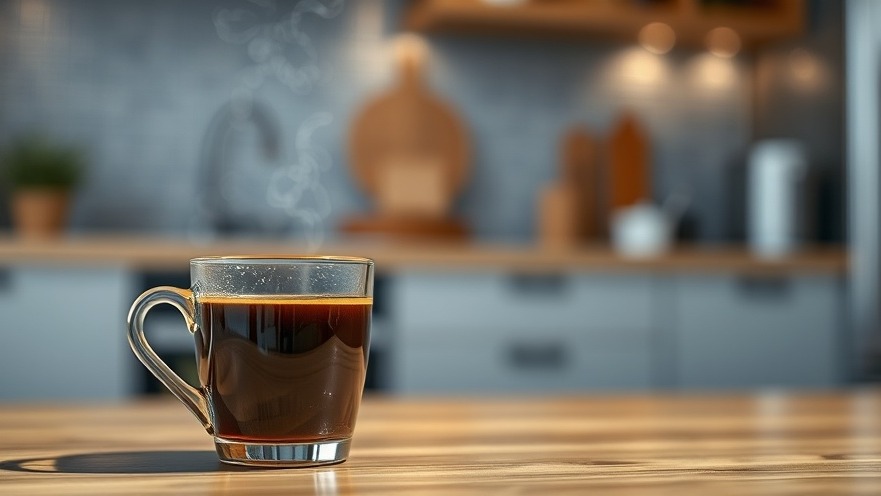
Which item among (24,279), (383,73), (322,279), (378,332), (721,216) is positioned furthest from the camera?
(721,216)

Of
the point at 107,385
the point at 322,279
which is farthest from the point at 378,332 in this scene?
the point at 322,279

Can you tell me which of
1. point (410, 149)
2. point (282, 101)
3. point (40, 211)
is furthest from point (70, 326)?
point (410, 149)

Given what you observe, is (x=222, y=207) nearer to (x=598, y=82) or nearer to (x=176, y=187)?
(x=176, y=187)

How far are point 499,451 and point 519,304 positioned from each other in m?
2.09

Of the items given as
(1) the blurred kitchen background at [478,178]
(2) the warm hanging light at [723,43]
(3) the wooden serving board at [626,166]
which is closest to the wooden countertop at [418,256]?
(1) the blurred kitchen background at [478,178]

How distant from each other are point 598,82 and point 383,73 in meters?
0.70

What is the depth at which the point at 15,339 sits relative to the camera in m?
2.48

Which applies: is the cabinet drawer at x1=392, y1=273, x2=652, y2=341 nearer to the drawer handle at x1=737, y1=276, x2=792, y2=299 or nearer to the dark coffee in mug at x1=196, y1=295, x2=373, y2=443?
the drawer handle at x1=737, y1=276, x2=792, y2=299

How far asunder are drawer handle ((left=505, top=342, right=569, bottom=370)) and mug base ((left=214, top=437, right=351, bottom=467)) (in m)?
2.17

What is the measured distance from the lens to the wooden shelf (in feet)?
9.95

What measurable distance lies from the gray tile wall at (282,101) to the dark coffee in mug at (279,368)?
2.60 metres

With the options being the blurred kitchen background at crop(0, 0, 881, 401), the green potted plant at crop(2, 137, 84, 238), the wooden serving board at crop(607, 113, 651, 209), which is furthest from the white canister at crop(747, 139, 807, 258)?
the green potted plant at crop(2, 137, 84, 238)

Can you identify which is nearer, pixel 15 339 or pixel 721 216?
pixel 15 339

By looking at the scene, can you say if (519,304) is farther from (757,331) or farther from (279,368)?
(279,368)
